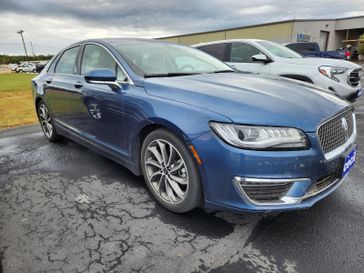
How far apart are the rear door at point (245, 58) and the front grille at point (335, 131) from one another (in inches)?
156

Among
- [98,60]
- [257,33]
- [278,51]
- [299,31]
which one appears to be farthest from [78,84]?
[257,33]

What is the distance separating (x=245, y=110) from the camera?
6.49ft

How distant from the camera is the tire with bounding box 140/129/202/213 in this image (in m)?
2.21

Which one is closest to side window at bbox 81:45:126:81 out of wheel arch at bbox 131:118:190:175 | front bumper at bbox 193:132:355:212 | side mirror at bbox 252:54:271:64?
→ wheel arch at bbox 131:118:190:175

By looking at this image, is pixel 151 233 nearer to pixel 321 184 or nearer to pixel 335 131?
pixel 321 184

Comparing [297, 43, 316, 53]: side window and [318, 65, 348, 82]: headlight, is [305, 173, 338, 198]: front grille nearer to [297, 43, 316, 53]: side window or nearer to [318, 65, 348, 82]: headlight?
[318, 65, 348, 82]: headlight

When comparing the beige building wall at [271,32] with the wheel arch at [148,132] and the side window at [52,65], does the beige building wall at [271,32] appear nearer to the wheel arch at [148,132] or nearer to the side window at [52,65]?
the side window at [52,65]

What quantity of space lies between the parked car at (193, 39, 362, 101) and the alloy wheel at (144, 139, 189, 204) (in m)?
3.32

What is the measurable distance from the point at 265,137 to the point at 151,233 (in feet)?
3.86

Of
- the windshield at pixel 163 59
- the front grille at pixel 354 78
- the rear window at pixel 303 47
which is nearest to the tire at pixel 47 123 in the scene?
the windshield at pixel 163 59

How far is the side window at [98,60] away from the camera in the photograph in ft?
9.51

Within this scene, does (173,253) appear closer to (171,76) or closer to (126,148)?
(126,148)

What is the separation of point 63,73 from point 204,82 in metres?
2.35

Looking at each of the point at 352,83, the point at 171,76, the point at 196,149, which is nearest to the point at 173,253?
the point at 196,149
